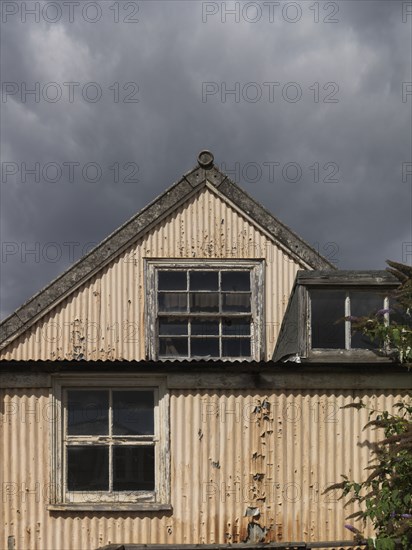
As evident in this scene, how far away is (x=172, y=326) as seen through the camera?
43.3 ft

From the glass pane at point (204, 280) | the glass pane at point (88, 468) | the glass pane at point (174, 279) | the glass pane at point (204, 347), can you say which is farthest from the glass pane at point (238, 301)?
the glass pane at point (88, 468)

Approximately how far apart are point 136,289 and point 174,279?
888mm

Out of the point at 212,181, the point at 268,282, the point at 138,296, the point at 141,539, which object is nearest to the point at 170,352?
the point at 138,296

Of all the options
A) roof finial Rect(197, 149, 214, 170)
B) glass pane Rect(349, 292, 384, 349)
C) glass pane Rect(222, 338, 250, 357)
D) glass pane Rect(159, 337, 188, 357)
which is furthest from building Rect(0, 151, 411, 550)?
roof finial Rect(197, 149, 214, 170)

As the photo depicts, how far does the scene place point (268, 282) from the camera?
520 inches

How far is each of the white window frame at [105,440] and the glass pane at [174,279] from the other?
4.57 metres

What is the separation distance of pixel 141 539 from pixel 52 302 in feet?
19.4

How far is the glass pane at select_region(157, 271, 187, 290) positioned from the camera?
13203mm

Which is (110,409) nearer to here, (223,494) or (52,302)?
(223,494)

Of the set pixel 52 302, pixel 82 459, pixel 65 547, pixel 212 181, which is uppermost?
pixel 212 181

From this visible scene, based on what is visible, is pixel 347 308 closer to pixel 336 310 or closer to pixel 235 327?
pixel 336 310

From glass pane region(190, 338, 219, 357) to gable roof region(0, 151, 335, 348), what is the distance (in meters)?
2.65

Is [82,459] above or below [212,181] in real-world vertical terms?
below

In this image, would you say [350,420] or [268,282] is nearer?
[350,420]
